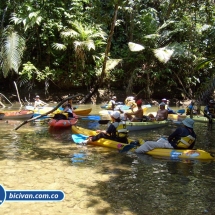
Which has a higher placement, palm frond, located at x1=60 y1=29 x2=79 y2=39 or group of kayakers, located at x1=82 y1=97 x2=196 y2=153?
palm frond, located at x1=60 y1=29 x2=79 y2=39

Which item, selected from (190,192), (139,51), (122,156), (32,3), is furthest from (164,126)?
(32,3)

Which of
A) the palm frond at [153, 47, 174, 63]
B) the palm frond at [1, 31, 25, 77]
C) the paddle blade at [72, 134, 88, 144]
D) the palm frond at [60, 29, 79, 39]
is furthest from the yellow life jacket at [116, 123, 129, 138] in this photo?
the palm frond at [60, 29, 79, 39]

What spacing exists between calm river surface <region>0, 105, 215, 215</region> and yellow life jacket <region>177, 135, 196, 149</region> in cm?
43

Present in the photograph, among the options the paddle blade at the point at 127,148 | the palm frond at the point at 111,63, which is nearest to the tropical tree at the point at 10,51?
the palm frond at the point at 111,63

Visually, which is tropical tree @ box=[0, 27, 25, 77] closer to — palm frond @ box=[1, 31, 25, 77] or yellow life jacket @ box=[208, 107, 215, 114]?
palm frond @ box=[1, 31, 25, 77]

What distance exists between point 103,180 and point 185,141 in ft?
8.13

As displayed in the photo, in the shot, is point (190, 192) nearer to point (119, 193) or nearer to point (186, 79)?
point (119, 193)

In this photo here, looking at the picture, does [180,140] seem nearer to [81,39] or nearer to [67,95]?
[81,39]

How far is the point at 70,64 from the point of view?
20344 millimetres

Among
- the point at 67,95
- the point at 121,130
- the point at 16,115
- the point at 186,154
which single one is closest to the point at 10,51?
the point at 67,95

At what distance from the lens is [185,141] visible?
7.07 metres

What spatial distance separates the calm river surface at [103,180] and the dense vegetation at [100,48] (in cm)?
1153

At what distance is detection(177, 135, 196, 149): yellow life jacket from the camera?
23.1 ft

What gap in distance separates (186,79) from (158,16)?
5553 millimetres
